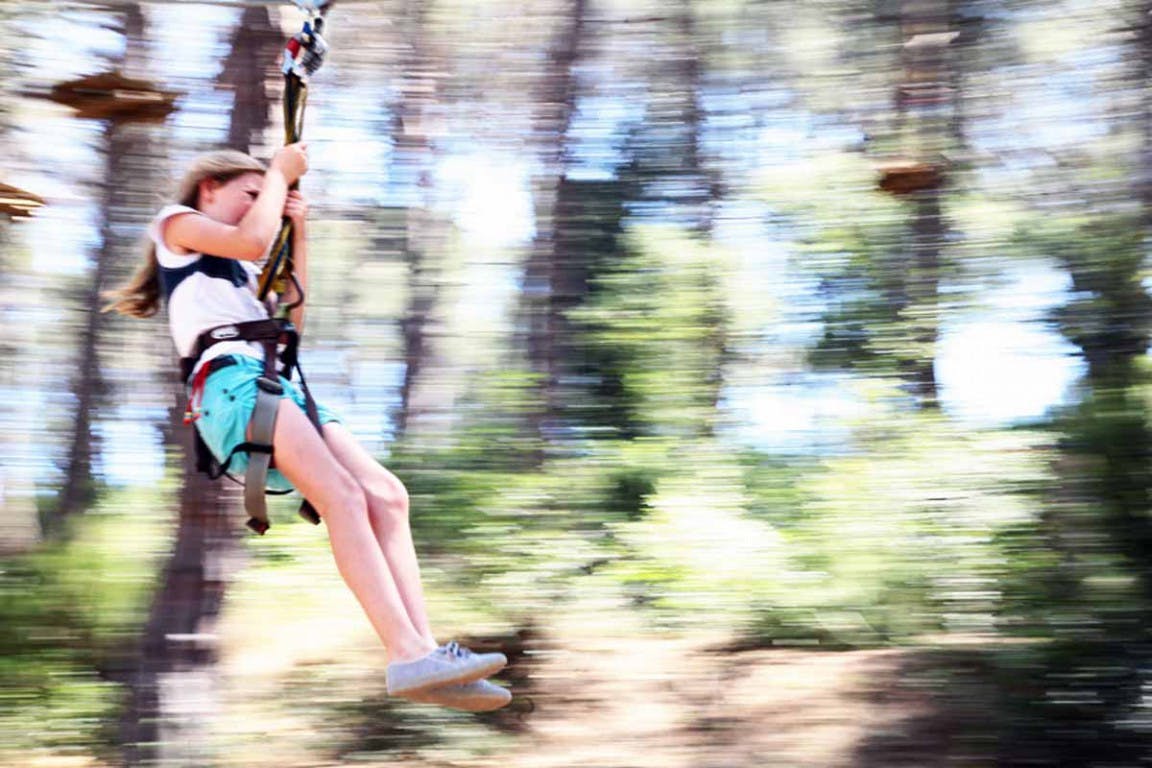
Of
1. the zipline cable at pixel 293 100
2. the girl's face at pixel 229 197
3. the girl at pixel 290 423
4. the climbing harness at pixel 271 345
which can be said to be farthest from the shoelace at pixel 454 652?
the girl's face at pixel 229 197

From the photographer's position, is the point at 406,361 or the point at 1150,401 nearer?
the point at 1150,401

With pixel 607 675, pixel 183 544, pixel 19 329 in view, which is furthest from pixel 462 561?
pixel 19 329

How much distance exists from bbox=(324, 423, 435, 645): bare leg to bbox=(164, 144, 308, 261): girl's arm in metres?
0.48

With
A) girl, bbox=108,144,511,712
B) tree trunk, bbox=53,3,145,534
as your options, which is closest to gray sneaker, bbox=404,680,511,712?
girl, bbox=108,144,511,712

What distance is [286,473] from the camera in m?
2.73

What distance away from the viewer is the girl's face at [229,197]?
9.67 ft

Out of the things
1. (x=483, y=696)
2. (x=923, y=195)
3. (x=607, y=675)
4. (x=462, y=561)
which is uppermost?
(x=923, y=195)

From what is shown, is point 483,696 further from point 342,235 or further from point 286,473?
point 342,235

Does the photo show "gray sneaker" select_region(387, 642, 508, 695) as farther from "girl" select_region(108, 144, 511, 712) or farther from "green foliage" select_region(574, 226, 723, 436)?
"green foliage" select_region(574, 226, 723, 436)

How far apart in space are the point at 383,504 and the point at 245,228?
72 centimetres

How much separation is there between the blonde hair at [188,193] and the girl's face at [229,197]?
0.04 feet

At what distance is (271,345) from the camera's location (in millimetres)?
2844

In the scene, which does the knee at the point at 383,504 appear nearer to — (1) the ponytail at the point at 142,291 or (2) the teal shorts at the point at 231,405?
(2) the teal shorts at the point at 231,405

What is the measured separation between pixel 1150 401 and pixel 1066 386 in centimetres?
33
